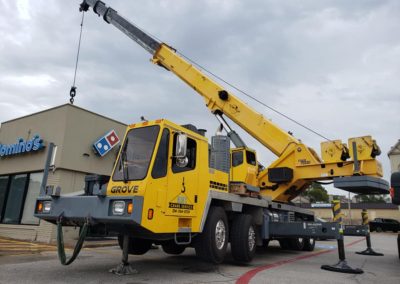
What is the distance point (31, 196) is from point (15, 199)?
1192 mm

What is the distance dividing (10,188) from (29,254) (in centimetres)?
652

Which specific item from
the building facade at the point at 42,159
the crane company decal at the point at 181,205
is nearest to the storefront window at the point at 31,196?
the building facade at the point at 42,159

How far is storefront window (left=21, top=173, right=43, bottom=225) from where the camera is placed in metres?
13.9

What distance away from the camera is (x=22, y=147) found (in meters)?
14.5

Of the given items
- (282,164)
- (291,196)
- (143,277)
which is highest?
(282,164)

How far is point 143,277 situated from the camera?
253 inches

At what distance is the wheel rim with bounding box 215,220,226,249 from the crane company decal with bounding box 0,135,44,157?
9.10 metres

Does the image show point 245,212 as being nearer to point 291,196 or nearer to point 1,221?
point 291,196

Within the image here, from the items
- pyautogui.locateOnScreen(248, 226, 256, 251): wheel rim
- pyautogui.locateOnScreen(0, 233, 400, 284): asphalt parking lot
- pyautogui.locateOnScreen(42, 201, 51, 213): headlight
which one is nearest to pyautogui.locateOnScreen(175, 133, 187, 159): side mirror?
pyautogui.locateOnScreen(0, 233, 400, 284): asphalt parking lot

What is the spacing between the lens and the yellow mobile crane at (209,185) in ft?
19.7

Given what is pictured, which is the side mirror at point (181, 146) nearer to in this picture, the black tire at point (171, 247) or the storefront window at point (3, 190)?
the black tire at point (171, 247)

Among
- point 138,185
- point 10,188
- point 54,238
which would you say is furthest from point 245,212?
point 10,188

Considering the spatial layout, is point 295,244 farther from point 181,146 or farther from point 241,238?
point 181,146

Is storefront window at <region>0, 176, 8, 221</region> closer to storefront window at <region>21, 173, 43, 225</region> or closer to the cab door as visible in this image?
storefront window at <region>21, 173, 43, 225</region>
